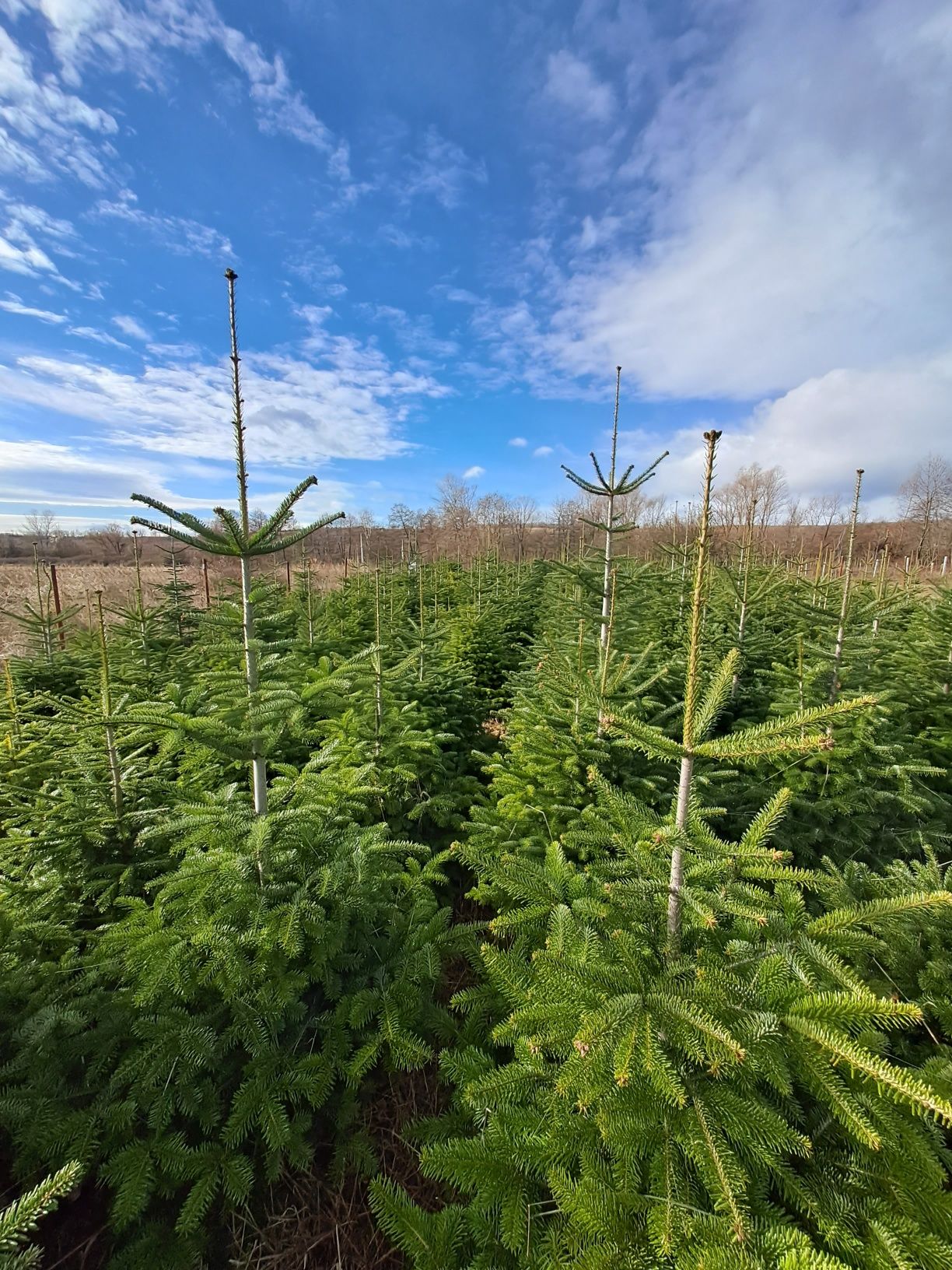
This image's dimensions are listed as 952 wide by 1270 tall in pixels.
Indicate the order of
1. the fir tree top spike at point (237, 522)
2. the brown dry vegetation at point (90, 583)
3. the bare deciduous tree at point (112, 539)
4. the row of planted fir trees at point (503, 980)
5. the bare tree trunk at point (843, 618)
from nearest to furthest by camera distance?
the row of planted fir trees at point (503, 980) < the fir tree top spike at point (237, 522) < the bare tree trunk at point (843, 618) < the brown dry vegetation at point (90, 583) < the bare deciduous tree at point (112, 539)

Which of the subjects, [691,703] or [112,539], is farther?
[112,539]

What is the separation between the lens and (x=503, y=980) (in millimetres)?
2094

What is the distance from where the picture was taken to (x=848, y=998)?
1433mm

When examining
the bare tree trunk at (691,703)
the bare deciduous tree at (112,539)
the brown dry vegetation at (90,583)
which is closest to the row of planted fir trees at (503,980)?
the bare tree trunk at (691,703)

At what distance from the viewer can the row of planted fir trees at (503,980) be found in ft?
4.68

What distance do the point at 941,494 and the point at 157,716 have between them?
Result: 47352 millimetres

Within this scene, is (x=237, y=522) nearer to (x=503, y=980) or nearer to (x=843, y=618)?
(x=503, y=980)

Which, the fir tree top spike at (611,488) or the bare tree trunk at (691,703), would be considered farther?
the fir tree top spike at (611,488)

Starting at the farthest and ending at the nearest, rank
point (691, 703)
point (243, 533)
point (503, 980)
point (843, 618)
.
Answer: point (843, 618), point (243, 533), point (503, 980), point (691, 703)

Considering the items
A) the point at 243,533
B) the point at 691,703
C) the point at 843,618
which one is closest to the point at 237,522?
the point at 243,533

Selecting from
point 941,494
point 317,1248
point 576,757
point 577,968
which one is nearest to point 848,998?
point 577,968

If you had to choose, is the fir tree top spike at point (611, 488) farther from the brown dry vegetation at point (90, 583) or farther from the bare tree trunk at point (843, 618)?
the brown dry vegetation at point (90, 583)

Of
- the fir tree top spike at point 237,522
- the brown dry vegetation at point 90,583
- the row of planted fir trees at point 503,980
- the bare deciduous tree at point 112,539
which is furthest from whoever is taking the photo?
the bare deciduous tree at point 112,539

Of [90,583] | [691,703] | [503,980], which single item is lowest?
[503,980]
